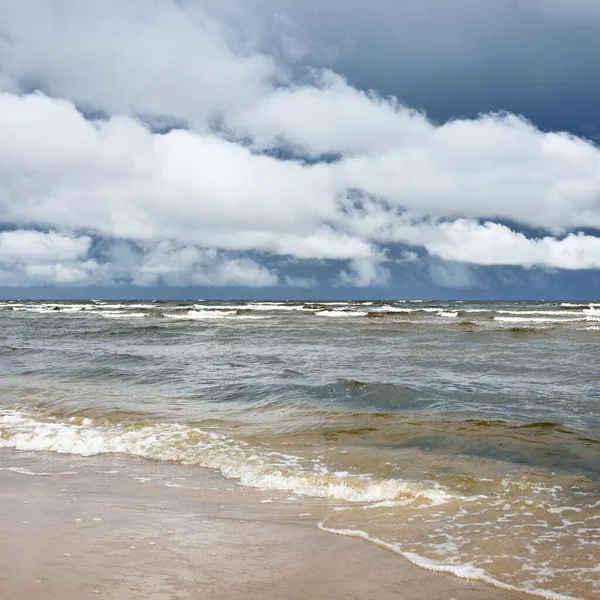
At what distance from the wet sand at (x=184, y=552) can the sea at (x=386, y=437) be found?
1.02 feet

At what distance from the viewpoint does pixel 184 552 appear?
430 cm

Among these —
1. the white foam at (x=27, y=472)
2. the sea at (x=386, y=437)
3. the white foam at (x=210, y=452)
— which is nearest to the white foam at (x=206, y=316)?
the sea at (x=386, y=437)

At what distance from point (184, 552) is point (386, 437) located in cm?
477

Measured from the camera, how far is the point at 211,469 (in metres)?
7.32

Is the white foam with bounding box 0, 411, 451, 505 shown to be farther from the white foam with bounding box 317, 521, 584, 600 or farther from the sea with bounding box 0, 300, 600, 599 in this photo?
the white foam with bounding box 317, 521, 584, 600

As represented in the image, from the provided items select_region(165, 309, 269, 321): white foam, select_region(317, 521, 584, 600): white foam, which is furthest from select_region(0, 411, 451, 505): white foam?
select_region(165, 309, 269, 321): white foam

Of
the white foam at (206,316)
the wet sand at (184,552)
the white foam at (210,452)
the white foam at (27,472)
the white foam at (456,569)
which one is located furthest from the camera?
the white foam at (206,316)

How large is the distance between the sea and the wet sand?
0.31 meters

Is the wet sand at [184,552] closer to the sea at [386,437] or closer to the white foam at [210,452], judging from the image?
the sea at [386,437]

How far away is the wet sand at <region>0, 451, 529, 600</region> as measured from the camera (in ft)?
12.1

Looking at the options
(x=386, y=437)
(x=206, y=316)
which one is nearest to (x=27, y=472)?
(x=386, y=437)

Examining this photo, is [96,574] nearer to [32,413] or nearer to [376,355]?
[32,413]

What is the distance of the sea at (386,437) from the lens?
4.80m

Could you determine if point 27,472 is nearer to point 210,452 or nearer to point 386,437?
point 210,452
